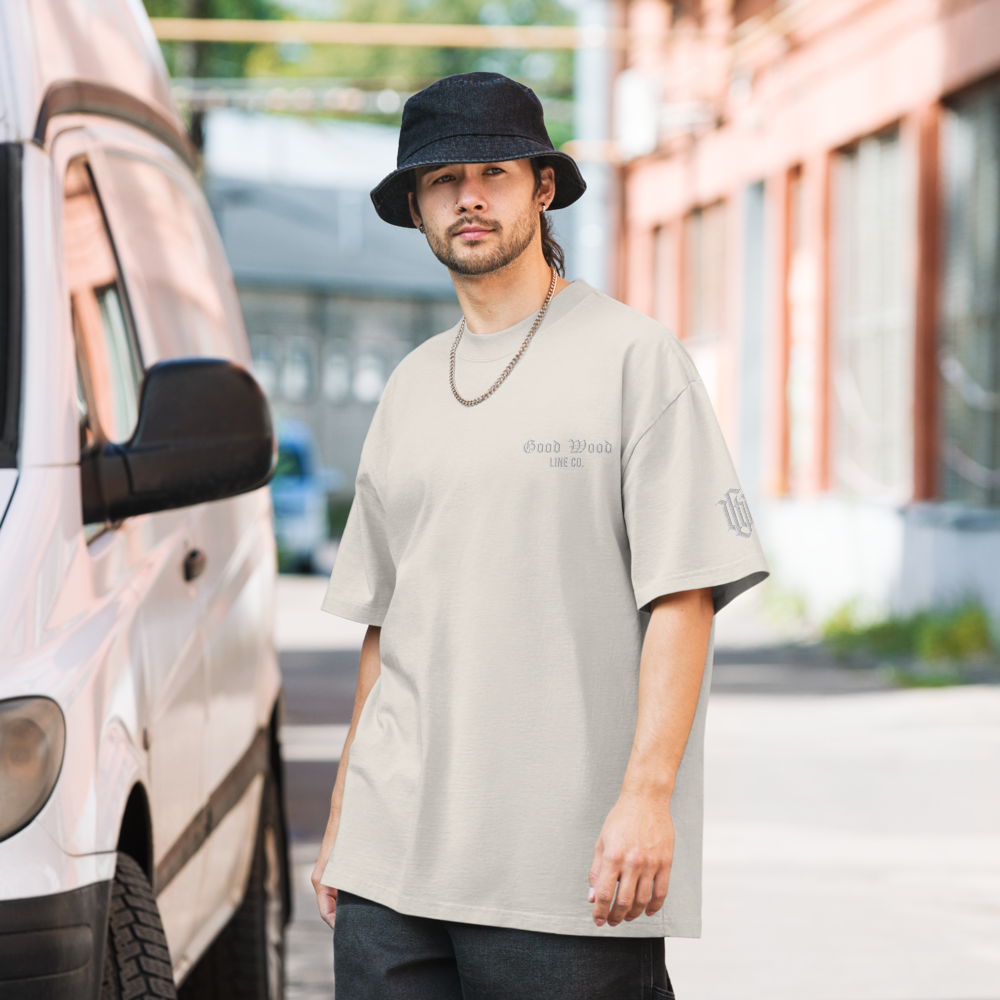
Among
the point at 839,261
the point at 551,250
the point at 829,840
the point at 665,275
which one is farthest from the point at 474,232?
the point at 665,275

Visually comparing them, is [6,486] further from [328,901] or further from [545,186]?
[545,186]

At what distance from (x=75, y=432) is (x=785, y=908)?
3.80 metres

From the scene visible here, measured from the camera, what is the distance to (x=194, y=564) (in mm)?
3850

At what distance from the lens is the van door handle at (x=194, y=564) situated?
3.78 m

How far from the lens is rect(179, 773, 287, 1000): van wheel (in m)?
4.36

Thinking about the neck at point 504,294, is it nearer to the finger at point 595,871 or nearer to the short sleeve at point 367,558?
the short sleeve at point 367,558

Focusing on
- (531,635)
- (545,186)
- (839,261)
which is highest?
(839,261)

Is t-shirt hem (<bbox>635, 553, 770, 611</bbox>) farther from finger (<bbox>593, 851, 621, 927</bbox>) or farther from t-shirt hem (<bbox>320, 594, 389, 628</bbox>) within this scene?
t-shirt hem (<bbox>320, 594, 389, 628</bbox>)

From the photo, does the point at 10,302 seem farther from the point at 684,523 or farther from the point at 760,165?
the point at 760,165

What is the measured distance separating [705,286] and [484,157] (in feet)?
68.1

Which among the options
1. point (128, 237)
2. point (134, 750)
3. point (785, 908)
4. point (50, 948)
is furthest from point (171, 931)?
point (785, 908)

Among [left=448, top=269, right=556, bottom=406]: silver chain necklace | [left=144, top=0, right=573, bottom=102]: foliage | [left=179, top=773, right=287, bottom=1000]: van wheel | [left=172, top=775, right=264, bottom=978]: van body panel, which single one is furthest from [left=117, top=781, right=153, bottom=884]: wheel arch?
[left=144, top=0, right=573, bottom=102]: foliage

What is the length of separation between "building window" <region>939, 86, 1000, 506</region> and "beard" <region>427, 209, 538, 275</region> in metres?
13.1

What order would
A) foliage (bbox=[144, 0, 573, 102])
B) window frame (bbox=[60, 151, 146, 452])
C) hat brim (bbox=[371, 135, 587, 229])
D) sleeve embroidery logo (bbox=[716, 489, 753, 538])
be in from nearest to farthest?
sleeve embroidery logo (bbox=[716, 489, 753, 538]) < hat brim (bbox=[371, 135, 587, 229]) < window frame (bbox=[60, 151, 146, 452]) < foliage (bbox=[144, 0, 573, 102])
